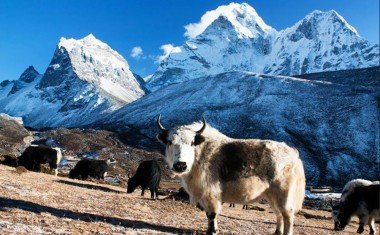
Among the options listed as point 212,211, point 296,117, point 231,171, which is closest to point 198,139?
point 231,171

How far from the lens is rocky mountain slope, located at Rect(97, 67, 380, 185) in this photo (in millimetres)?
120938

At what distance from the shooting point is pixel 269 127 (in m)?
144

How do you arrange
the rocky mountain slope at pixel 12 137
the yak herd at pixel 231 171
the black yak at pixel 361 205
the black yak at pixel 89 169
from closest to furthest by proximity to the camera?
the yak herd at pixel 231 171 → the black yak at pixel 361 205 → the black yak at pixel 89 169 → the rocky mountain slope at pixel 12 137

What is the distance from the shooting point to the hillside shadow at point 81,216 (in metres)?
11.8

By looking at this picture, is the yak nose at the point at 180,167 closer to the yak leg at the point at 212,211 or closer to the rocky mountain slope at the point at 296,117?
the yak leg at the point at 212,211

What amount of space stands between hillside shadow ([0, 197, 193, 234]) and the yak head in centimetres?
177

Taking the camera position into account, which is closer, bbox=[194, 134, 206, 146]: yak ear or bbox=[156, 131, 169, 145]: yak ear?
bbox=[194, 134, 206, 146]: yak ear

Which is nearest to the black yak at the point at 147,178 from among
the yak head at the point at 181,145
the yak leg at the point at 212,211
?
the yak head at the point at 181,145

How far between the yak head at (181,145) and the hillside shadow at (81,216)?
69.9 inches

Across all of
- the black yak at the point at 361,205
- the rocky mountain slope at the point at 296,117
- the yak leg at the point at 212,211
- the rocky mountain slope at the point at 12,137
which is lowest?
the yak leg at the point at 212,211

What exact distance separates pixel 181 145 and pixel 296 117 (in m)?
142

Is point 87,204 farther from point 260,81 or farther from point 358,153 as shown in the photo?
point 260,81

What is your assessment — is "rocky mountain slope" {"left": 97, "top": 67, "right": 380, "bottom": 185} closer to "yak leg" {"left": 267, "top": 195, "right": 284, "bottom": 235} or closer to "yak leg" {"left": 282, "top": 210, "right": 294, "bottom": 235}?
"yak leg" {"left": 267, "top": 195, "right": 284, "bottom": 235}

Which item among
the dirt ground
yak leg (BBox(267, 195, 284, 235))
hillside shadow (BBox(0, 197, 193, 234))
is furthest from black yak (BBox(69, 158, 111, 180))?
yak leg (BBox(267, 195, 284, 235))
